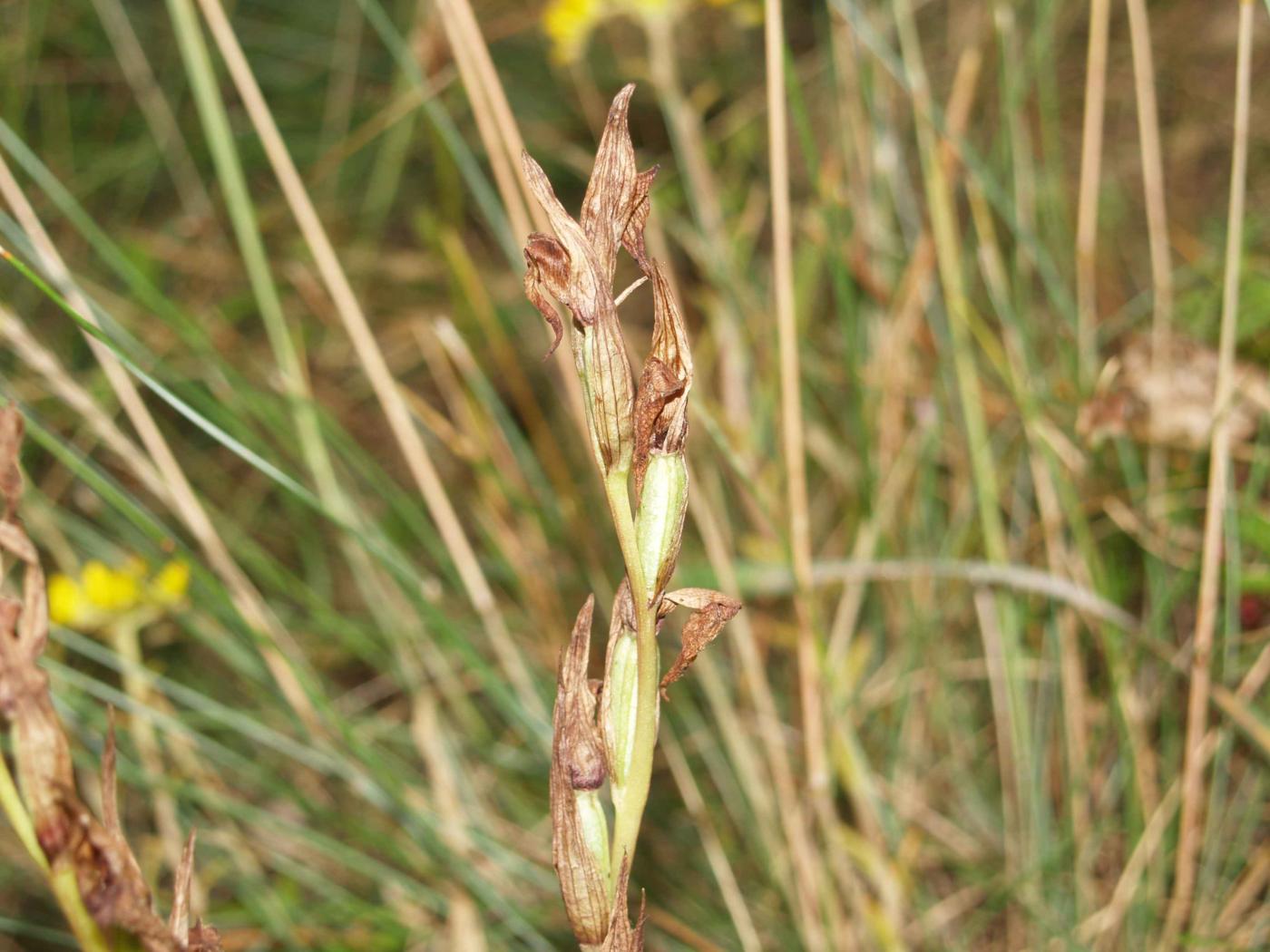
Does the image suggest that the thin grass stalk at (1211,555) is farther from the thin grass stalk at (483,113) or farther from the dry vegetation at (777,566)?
the thin grass stalk at (483,113)

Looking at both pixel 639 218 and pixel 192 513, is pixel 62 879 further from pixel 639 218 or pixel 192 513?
pixel 192 513

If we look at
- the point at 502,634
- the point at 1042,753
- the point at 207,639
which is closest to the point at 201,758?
the point at 207,639

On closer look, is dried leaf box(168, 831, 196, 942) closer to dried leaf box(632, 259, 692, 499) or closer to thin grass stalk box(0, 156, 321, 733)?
dried leaf box(632, 259, 692, 499)

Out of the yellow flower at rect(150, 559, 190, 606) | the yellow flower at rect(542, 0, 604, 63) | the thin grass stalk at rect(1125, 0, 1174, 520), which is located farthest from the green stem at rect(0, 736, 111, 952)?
the yellow flower at rect(542, 0, 604, 63)

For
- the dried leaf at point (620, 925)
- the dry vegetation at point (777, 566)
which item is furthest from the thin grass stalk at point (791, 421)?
the dried leaf at point (620, 925)

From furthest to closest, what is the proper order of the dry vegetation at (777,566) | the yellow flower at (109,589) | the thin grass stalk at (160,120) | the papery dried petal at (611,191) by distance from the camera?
the thin grass stalk at (160,120)
the yellow flower at (109,589)
the dry vegetation at (777,566)
the papery dried petal at (611,191)

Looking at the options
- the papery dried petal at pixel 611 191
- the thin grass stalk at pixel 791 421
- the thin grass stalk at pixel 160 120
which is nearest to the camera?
the papery dried petal at pixel 611 191

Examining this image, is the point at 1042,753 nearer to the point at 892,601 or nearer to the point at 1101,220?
the point at 892,601
